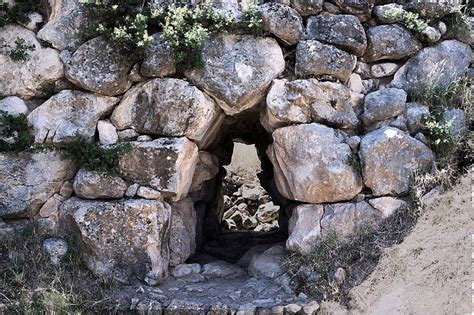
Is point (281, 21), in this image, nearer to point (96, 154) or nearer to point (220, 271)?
Result: point (96, 154)

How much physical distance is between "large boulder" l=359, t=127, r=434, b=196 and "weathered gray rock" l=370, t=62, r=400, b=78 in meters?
0.77

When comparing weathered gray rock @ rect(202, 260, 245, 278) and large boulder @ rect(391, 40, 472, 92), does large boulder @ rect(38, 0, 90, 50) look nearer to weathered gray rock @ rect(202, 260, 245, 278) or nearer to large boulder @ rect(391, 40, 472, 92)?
weathered gray rock @ rect(202, 260, 245, 278)

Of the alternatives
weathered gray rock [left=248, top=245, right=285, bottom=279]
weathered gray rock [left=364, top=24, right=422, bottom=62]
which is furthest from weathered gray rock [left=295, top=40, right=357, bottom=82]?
weathered gray rock [left=248, top=245, right=285, bottom=279]

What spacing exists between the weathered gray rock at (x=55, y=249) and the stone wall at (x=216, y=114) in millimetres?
169

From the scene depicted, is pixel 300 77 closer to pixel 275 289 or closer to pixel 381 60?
pixel 381 60

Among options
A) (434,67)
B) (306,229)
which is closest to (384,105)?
(434,67)

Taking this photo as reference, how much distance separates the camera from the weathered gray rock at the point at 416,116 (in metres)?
4.84

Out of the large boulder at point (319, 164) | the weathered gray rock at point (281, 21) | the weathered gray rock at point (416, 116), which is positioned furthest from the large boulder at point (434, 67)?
the weathered gray rock at point (281, 21)

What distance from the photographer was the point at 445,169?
183 inches

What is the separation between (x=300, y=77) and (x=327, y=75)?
0.27m

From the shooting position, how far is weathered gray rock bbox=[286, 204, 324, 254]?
4.73 meters

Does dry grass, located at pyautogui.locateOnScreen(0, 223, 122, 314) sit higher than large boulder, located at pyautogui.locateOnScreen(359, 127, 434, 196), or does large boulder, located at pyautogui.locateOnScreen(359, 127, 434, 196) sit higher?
large boulder, located at pyautogui.locateOnScreen(359, 127, 434, 196)

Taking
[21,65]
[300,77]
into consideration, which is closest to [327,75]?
[300,77]

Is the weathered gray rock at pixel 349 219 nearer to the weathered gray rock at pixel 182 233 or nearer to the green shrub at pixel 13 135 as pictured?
the weathered gray rock at pixel 182 233
